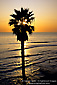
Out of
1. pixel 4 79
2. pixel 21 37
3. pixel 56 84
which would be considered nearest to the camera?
pixel 56 84

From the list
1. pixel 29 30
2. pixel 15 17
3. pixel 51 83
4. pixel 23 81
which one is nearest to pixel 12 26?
pixel 15 17

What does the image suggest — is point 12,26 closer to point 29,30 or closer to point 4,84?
point 29,30

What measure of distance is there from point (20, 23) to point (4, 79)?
50.1 ft

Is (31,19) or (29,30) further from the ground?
(31,19)

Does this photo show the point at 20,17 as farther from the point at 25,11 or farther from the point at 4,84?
the point at 4,84

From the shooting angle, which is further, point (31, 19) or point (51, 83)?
point (31, 19)

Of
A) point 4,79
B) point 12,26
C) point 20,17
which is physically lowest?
point 4,79

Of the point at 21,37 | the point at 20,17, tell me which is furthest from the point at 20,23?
the point at 21,37

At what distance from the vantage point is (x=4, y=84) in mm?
29141

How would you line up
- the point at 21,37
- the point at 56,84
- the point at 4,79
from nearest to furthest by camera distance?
the point at 56,84
the point at 21,37
the point at 4,79

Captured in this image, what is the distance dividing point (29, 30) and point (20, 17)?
3.67 meters

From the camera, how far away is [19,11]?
95.4 ft

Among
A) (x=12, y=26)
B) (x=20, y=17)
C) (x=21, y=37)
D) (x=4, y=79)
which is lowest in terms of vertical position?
(x=4, y=79)

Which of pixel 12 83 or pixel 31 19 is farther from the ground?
pixel 31 19
